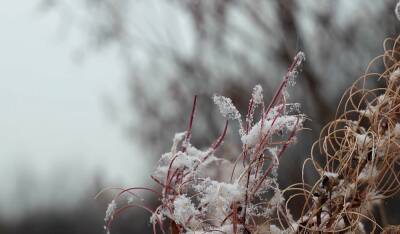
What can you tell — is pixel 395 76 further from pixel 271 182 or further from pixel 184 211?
pixel 184 211

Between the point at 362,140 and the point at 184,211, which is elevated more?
the point at 362,140

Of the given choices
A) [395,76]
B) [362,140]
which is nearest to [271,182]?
[362,140]

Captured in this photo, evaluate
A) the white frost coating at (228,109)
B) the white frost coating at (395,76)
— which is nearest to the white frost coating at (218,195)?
the white frost coating at (228,109)

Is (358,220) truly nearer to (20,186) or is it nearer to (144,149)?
(144,149)

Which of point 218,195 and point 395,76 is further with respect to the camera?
point 395,76

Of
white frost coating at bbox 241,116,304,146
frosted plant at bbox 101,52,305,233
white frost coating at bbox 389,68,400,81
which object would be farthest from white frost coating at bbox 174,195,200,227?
white frost coating at bbox 389,68,400,81

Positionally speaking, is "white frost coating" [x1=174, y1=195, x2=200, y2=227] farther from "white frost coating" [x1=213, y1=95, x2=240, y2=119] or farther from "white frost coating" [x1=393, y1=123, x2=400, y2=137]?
"white frost coating" [x1=393, y1=123, x2=400, y2=137]

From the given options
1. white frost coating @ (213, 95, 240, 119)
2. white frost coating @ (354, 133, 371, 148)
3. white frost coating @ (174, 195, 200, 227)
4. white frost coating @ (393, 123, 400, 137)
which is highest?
white frost coating @ (213, 95, 240, 119)
